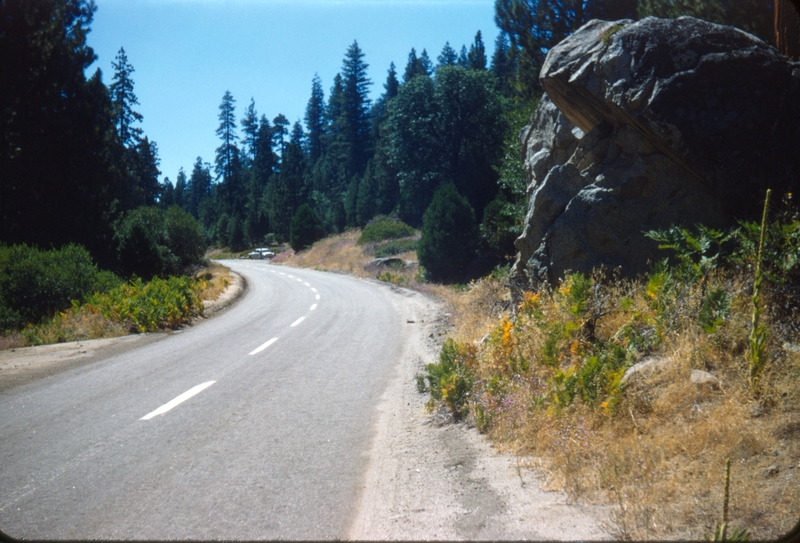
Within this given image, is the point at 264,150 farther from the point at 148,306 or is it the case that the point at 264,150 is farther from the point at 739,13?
the point at 739,13

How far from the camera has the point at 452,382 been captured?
686cm

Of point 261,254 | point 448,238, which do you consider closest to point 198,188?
point 261,254

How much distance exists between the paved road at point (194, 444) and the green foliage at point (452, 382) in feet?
3.05

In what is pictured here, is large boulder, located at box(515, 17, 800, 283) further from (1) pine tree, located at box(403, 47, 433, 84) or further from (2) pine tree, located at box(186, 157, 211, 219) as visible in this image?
(2) pine tree, located at box(186, 157, 211, 219)

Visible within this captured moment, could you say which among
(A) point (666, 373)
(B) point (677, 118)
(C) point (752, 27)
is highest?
(C) point (752, 27)

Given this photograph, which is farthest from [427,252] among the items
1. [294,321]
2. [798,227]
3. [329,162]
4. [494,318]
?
[329,162]

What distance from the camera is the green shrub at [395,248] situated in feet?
152

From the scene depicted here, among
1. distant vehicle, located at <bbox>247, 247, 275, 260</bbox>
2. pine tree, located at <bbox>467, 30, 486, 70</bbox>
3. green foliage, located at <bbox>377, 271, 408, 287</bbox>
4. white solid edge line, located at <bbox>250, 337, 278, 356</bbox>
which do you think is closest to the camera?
white solid edge line, located at <bbox>250, 337, 278, 356</bbox>

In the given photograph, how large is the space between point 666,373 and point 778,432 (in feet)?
3.96

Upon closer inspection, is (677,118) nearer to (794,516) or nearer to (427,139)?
(794,516)

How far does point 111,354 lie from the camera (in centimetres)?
1120

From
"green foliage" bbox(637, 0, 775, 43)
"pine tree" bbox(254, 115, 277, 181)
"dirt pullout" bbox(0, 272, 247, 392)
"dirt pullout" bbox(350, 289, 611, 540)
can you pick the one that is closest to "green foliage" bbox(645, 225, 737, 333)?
"dirt pullout" bbox(350, 289, 611, 540)

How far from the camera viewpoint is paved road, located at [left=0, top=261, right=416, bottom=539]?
3.98 meters

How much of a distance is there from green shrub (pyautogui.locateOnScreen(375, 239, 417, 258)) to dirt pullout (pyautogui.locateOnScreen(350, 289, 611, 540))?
3972 cm
